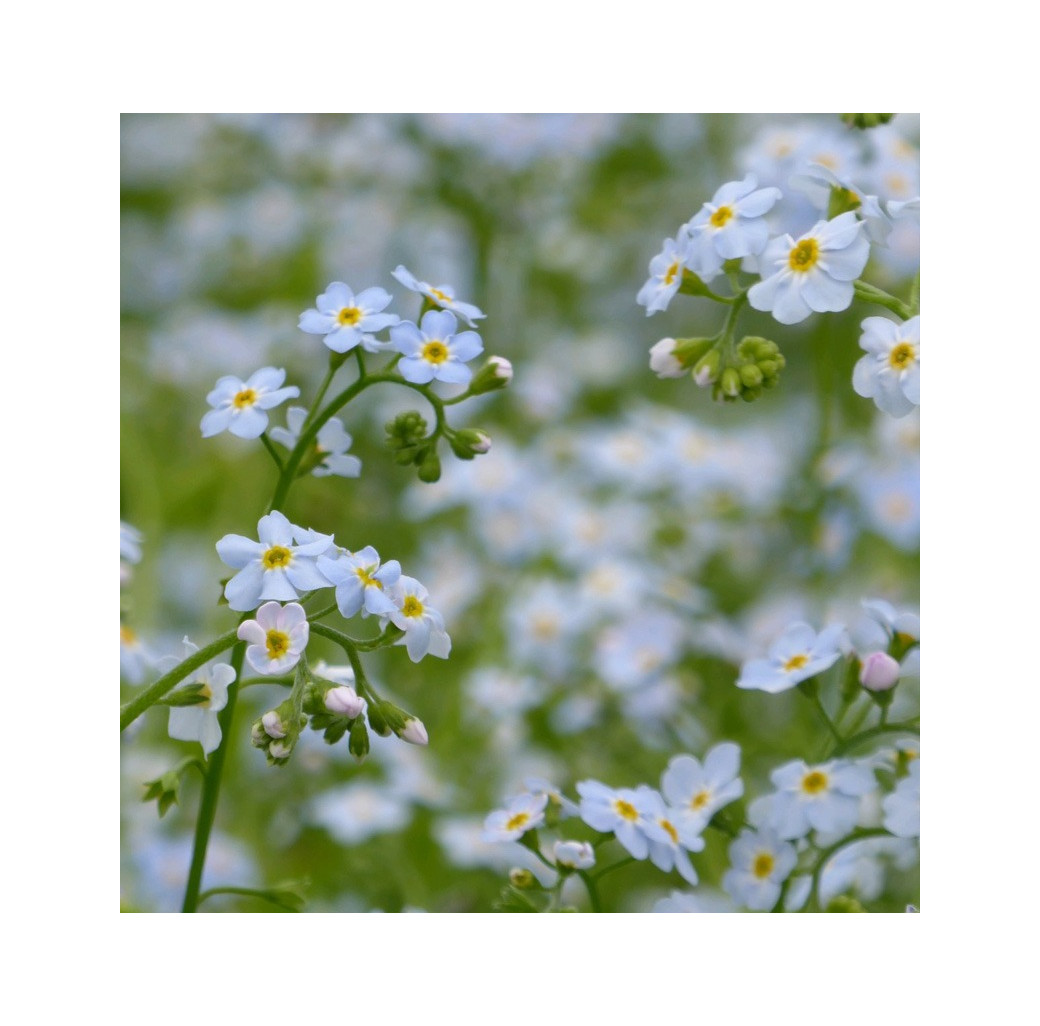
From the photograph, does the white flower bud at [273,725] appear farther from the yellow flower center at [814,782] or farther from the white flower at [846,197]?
the white flower at [846,197]

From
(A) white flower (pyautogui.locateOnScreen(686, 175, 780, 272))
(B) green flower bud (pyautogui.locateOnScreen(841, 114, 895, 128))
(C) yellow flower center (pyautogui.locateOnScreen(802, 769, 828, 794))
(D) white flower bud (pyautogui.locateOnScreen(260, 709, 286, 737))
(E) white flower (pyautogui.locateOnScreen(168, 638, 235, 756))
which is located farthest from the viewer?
(B) green flower bud (pyautogui.locateOnScreen(841, 114, 895, 128))

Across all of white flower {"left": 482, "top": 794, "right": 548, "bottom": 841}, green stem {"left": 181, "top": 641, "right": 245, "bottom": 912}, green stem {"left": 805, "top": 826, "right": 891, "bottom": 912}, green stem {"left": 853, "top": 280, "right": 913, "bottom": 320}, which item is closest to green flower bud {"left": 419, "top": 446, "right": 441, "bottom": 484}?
green stem {"left": 181, "top": 641, "right": 245, "bottom": 912}

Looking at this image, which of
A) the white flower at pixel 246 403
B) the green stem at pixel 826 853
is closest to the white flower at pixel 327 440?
the white flower at pixel 246 403

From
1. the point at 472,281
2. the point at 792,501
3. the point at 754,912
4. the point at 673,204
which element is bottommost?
the point at 754,912

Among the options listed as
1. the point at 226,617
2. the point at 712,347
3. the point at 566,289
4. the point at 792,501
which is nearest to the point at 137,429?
the point at 226,617

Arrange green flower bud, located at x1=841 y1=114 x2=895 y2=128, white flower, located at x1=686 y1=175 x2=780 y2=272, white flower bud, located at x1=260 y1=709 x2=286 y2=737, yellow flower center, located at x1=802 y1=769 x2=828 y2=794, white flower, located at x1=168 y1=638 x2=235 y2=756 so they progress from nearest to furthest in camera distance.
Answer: white flower bud, located at x1=260 y1=709 x2=286 y2=737, white flower, located at x1=168 y1=638 x2=235 y2=756, white flower, located at x1=686 y1=175 x2=780 y2=272, yellow flower center, located at x1=802 y1=769 x2=828 y2=794, green flower bud, located at x1=841 y1=114 x2=895 y2=128

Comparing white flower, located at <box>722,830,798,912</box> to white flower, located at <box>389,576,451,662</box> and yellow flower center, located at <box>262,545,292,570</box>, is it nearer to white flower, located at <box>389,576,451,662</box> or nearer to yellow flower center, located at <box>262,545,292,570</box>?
white flower, located at <box>389,576,451,662</box>

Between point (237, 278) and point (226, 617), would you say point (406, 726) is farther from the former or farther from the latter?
point (237, 278)
